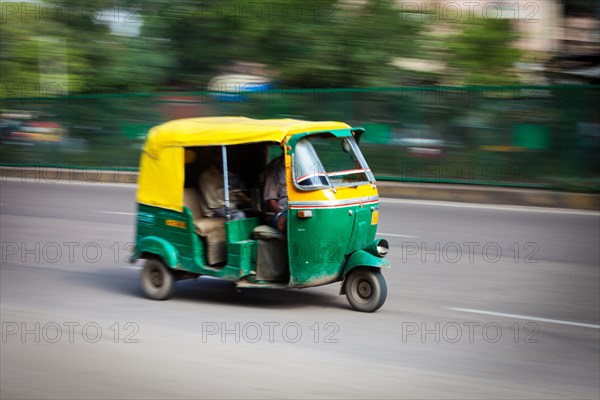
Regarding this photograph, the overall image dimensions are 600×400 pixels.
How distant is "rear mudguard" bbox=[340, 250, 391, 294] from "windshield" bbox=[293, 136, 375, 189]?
71 cm

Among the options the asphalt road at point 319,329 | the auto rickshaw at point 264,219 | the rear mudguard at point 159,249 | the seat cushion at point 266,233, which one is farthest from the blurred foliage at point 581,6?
the rear mudguard at point 159,249

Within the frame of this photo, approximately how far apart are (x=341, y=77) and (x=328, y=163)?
51.4 ft

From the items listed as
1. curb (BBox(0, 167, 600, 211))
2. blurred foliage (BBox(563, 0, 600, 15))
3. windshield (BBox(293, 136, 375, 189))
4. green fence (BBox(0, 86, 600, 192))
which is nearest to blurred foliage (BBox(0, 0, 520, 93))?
blurred foliage (BBox(563, 0, 600, 15))

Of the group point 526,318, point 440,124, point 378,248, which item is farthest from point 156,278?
point 440,124

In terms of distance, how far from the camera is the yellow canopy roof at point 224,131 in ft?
26.8

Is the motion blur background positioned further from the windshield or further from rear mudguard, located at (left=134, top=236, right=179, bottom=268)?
rear mudguard, located at (left=134, top=236, right=179, bottom=268)

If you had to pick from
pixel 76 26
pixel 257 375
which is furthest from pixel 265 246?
pixel 76 26

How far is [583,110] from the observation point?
17.0m

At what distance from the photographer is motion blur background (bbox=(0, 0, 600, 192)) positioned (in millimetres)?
17484

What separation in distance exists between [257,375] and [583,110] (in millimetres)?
12572

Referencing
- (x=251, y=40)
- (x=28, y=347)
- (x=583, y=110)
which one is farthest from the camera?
(x=251, y=40)

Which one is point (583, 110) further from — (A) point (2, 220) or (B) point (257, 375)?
(B) point (257, 375)

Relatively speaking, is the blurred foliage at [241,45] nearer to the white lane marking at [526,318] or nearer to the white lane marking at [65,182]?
the white lane marking at [65,182]

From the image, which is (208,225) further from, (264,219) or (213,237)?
(264,219)
